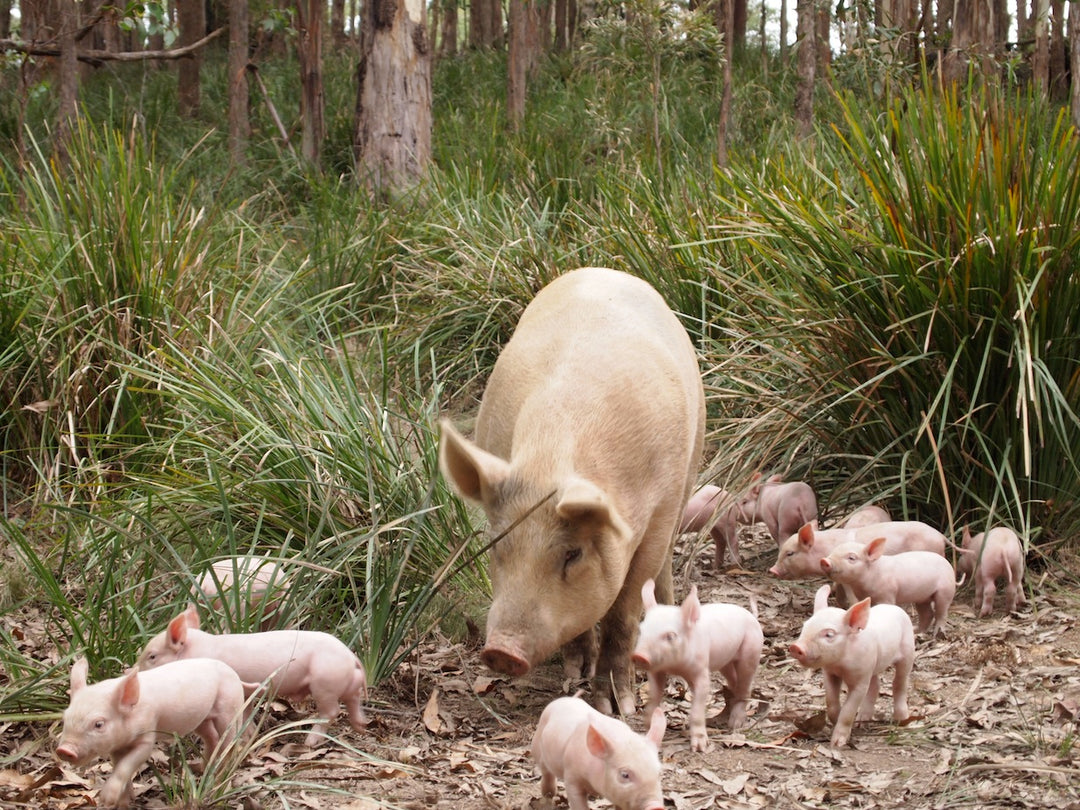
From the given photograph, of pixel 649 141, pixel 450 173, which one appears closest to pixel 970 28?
pixel 649 141

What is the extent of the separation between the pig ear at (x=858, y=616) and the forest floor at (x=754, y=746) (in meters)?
0.39

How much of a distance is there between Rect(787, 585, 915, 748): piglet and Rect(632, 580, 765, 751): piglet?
0.21 metres

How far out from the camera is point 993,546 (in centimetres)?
495

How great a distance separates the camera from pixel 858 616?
374 centimetres

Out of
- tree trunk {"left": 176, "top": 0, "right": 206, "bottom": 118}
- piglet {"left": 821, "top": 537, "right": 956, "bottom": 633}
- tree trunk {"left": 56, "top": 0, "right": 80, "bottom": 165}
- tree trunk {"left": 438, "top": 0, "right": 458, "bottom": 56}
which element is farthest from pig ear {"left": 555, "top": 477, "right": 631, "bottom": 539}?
tree trunk {"left": 438, "top": 0, "right": 458, "bottom": 56}

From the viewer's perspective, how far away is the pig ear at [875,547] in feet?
14.9

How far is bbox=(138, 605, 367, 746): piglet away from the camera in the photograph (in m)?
3.62

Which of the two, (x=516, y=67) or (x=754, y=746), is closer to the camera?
(x=754, y=746)

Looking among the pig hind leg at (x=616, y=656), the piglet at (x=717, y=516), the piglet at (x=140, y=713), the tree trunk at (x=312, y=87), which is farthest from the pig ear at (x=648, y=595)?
the tree trunk at (x=312, y=87)

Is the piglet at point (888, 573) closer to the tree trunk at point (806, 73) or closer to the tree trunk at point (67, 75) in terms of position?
the tree trunk at point (67, 75)

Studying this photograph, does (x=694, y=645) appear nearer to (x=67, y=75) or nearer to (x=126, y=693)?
(x=126, y=693)

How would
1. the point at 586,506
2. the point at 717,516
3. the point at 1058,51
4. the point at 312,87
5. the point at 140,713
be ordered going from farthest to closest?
the point at 1058,51
the point at 312,87
the point at 717,516
the point at 586,506
the point at 140,713

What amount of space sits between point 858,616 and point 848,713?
0.32m

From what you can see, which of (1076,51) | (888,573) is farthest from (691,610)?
(1076,51)
